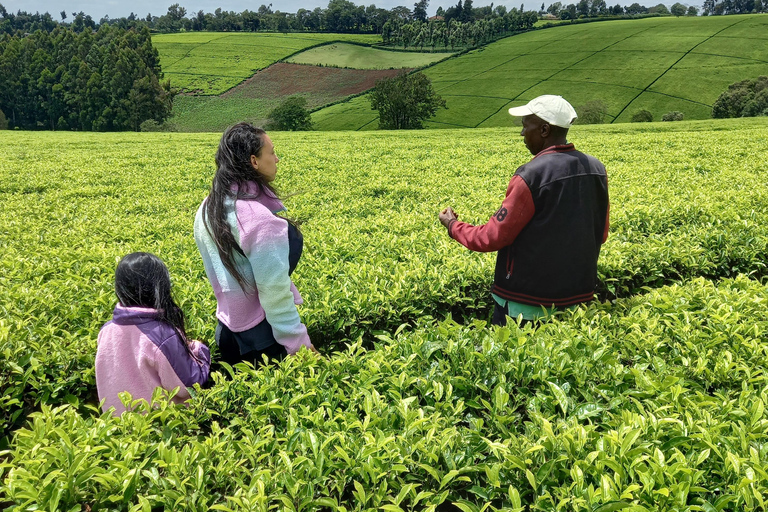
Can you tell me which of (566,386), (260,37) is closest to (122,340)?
(566,386)

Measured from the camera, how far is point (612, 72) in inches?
2977

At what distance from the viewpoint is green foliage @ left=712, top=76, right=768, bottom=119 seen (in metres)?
53.3

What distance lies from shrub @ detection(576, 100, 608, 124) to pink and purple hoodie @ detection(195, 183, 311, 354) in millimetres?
65459

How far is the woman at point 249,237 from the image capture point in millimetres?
3275

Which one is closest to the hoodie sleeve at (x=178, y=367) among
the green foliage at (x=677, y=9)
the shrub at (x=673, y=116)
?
the shrub at (x=673, y=116)

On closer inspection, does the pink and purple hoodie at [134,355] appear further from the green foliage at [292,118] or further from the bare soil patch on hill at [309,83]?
the bare soil patch on hill at [309,83]

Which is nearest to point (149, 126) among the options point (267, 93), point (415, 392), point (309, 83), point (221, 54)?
point (267, 93)

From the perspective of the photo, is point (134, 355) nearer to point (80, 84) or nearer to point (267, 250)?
point (267, 250)

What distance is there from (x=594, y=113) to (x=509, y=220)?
65960 millimetres

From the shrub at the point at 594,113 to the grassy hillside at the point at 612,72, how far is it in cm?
304

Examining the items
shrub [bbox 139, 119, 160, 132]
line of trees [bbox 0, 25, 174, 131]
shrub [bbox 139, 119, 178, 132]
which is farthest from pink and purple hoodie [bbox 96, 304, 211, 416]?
line of trees [bbox 0, 25, 174, 131]

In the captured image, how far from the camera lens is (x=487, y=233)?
3.87m

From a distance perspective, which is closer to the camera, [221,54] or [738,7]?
[221,54]

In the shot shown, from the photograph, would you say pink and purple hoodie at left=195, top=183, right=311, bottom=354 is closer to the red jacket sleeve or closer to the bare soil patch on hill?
the red jacket sleeve
